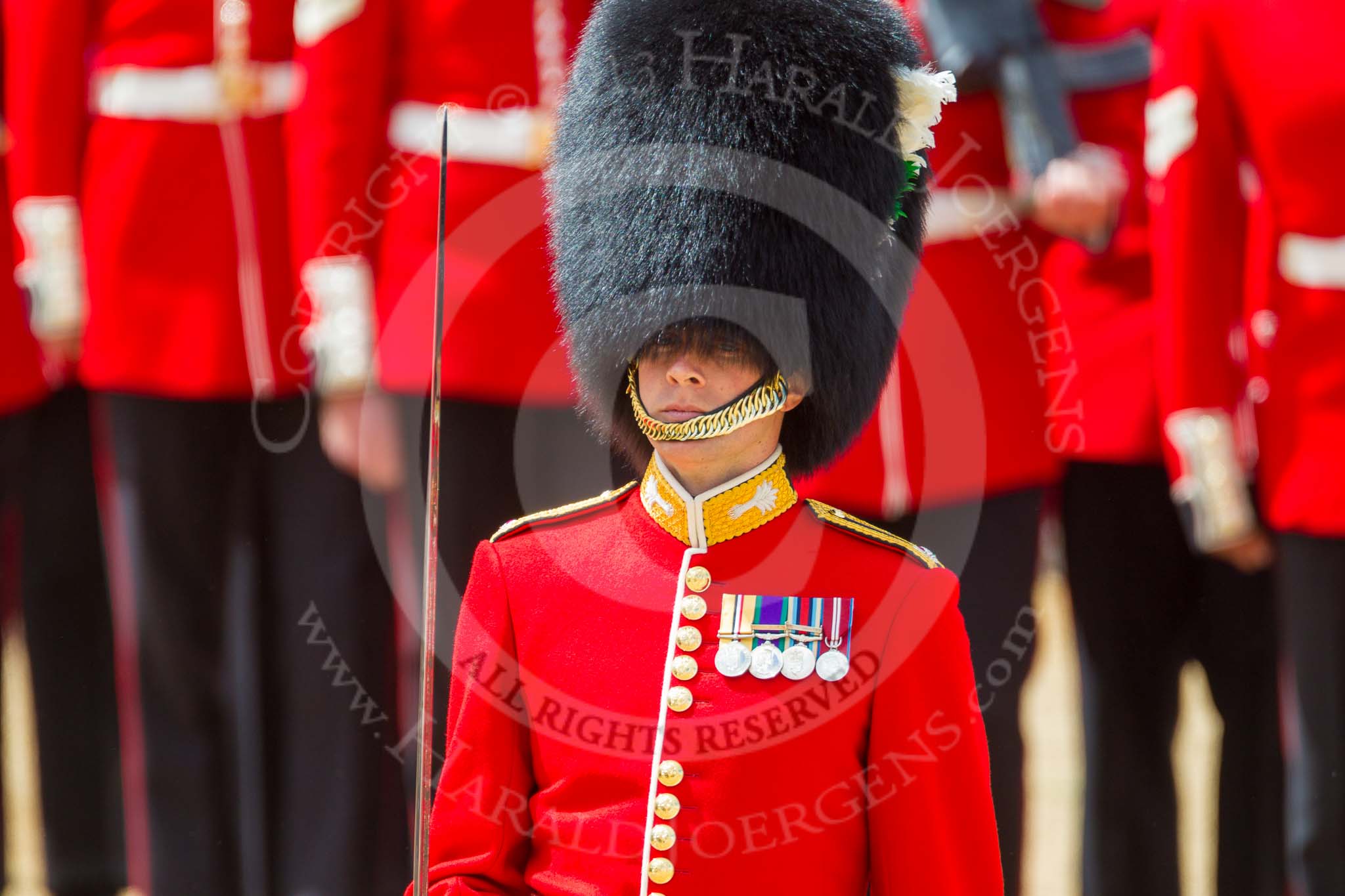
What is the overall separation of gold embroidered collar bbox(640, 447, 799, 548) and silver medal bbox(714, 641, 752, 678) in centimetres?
9

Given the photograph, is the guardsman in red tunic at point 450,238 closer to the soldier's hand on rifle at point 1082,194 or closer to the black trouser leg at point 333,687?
the black trouser leg at point 333,687

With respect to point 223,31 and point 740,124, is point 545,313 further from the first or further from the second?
point 740,124

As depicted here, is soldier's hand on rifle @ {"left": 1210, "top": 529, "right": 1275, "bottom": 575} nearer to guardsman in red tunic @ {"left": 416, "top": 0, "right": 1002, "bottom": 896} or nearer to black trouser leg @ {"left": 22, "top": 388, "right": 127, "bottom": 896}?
guardsman in red tunic @ {"left": 416, "top": 0, "right": 1002, "bottom": 896}

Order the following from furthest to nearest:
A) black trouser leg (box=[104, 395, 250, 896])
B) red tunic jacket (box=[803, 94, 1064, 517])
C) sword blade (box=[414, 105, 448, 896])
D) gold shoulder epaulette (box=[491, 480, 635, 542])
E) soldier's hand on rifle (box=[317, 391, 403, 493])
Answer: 1. black trouser leg (box=[104, 395, 250, 896])
2. soldier's hand on rifle (box=[317, 391, 403, 493])
3. red tunic jacket (box=[803, 94, 1064, 517])
4. gold shoulder epaulette (box=[491, 480, 635, 542])
5. sword blade (box=[414, 105, 448, 896])

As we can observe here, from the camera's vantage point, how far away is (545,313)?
2.30 m

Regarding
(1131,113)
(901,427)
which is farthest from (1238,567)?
(1131,113)

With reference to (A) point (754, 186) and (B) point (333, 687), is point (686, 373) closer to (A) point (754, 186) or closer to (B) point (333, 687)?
(A) point (754, 186)

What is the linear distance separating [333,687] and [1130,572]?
115 centimetres

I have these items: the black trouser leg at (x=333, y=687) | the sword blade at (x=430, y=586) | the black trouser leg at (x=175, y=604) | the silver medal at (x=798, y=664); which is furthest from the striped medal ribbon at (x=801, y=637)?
the black trouser leg at (x=175, y=604)

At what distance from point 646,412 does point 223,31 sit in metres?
1.35

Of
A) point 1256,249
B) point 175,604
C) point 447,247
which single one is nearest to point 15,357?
point 175,604

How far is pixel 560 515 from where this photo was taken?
153 centimetres

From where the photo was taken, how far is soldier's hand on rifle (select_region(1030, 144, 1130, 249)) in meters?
2.19

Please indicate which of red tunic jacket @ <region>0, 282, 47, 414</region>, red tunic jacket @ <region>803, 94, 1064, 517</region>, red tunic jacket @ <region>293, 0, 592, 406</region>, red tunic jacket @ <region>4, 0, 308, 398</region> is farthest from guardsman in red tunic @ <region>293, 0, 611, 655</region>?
red tunic jacket @ <region>0, 282, 47, 414</region>
